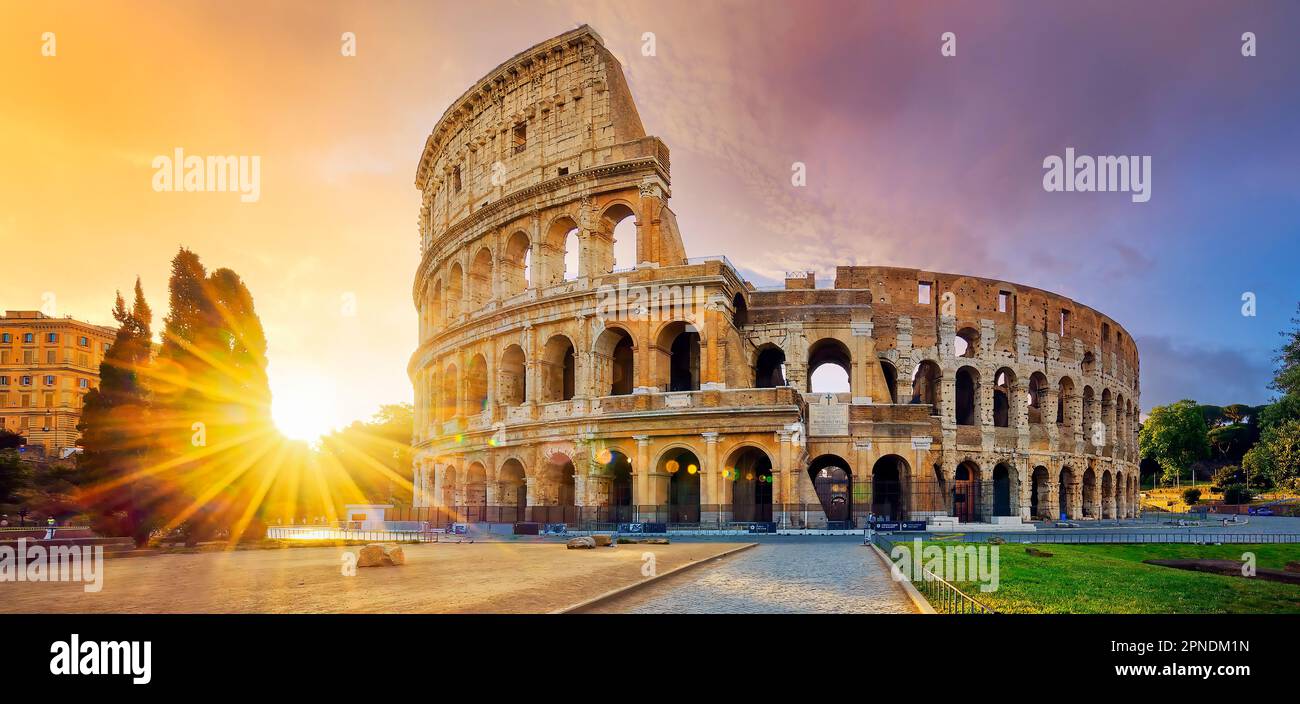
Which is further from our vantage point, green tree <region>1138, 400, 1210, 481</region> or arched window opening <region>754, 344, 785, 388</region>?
green tree <region>1138, 400, 1210, 481</region>

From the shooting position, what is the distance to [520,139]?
133 feet

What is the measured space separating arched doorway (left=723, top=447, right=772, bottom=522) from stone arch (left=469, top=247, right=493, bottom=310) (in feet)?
53.2

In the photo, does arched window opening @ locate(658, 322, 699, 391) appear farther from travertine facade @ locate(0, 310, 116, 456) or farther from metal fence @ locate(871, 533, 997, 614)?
travertine facade @ locate(0, 310, 116, 456)

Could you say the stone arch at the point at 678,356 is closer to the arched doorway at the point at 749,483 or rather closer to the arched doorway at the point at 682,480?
the arched doorway at the point at 682,480

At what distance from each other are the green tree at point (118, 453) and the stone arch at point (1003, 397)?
135ft

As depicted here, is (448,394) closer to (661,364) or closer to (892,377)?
(661,364)

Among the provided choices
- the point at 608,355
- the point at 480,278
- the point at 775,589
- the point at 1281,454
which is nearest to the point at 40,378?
the point at 480,278

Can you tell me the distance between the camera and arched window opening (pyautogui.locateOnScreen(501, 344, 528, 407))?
38188mm

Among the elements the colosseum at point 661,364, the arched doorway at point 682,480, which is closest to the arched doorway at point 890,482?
the colosseum at point 661,364

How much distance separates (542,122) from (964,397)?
29.0 metres

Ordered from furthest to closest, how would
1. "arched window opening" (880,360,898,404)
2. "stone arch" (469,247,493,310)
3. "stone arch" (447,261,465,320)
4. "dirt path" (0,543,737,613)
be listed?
1. "stone arch" (447,261,465,320)
2. "arched window opening" (880,360,898,404)
3. "stone arch" (469,247,493,310)
4. "dirt path" (0,543,737,613)

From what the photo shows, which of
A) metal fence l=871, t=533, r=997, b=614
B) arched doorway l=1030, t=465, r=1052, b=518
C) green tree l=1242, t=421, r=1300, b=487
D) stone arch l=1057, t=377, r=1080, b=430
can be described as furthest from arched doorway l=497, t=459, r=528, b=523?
stone arch l=1057, t=377, r=1080, b=430
